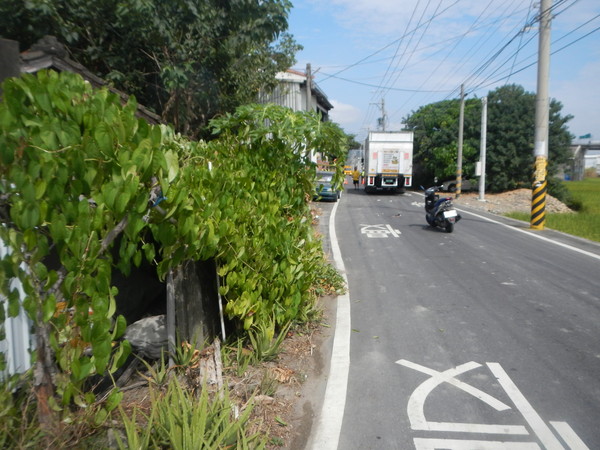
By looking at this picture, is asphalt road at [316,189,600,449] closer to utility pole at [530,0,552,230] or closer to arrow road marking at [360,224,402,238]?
arrow road marking at [360,224,402,238]

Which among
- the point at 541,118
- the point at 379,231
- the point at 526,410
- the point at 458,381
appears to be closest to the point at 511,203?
the point at 541,118

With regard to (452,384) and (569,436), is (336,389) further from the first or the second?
(569,436)

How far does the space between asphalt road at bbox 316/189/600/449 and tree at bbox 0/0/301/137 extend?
19.2ft

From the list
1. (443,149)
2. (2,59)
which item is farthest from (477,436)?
(443,149)

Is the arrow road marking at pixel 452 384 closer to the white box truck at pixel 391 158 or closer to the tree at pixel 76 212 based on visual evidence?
the tree at pixel 76 212

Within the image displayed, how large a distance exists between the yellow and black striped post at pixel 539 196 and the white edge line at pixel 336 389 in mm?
10096

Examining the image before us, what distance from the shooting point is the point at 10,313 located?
7.13ft

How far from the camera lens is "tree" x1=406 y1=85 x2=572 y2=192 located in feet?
103

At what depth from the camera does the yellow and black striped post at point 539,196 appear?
14602 millimetres

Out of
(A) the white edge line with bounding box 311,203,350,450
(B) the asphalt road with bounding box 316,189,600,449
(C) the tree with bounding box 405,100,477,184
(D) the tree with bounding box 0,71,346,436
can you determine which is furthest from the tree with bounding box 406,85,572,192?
(D) the tree with bounding box 0,71,346,436

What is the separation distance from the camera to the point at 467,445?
3.54 metres

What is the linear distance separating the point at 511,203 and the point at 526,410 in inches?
977

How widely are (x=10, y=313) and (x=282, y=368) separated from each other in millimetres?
2985

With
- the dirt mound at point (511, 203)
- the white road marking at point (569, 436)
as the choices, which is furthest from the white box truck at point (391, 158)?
the white road marking at point (569, 436)
